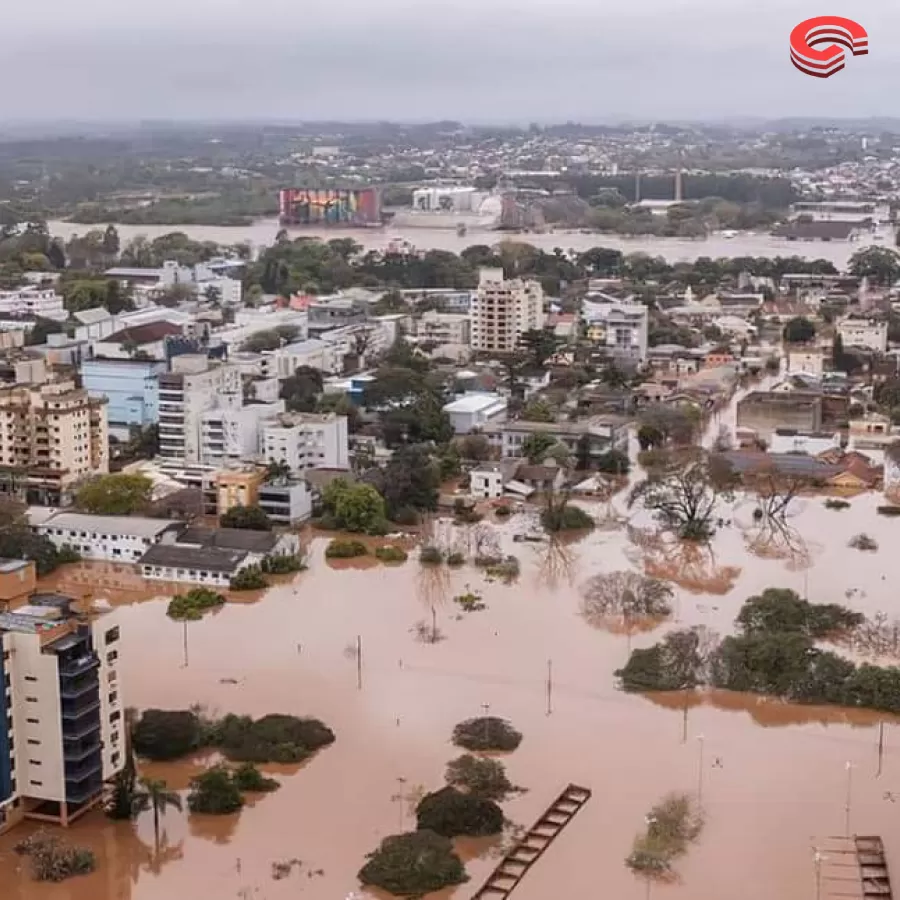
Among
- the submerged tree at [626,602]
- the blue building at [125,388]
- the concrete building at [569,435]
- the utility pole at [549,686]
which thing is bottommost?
the utility pole at [549,686]

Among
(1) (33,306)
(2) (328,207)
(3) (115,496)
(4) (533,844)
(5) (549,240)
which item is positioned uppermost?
(2) (328,207)

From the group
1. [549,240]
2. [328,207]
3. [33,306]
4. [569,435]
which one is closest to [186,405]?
[569,435]

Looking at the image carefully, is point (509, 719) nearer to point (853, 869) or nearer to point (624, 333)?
point (853, 869)

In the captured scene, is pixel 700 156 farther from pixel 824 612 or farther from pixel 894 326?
pixel 824 612

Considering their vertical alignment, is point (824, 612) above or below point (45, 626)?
below

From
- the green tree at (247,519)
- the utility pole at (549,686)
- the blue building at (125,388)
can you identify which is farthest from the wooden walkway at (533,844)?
the blue building at (125,388)

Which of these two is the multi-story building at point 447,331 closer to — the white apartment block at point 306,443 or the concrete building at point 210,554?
the white apartment block at point 306,443

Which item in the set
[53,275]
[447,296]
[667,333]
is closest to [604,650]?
[667,333]
